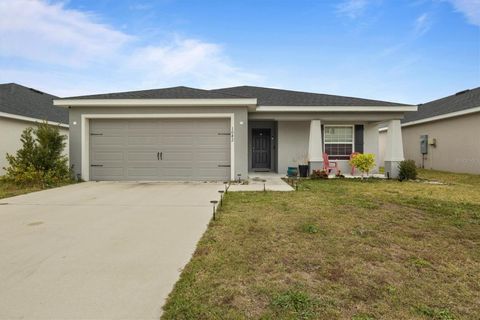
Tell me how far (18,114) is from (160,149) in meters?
7.05

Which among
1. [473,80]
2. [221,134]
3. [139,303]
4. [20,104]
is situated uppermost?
[473,80]

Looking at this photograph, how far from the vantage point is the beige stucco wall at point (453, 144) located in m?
12.6

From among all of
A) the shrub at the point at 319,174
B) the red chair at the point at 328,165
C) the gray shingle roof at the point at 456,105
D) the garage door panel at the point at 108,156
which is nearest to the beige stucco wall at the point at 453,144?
the gray shingle roof at the point at 456,105

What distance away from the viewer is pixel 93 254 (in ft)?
Answer: 10.9

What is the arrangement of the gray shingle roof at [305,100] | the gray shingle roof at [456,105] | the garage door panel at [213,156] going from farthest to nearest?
the gray shingle roof at [456,105] < the gray shingle roof at [305,100] < the garage door panel at [213,156]

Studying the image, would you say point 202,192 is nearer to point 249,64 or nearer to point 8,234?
point 8,234

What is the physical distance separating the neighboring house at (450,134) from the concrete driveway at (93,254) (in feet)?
43.7

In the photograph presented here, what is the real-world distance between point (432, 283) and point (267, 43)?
14851mm

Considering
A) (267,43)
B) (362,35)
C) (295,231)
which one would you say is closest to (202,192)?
(295,231)

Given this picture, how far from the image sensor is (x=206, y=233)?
4.09m

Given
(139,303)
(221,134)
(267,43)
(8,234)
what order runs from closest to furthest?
1. (139,303)
2. (8,234)
3. (221,134)
4. (267,43)

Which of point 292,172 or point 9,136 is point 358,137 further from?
point 9,136

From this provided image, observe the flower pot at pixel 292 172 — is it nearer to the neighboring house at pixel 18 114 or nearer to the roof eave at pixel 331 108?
the roof eave at pixel 331 108

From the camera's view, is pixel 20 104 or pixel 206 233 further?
pixel 20 104
